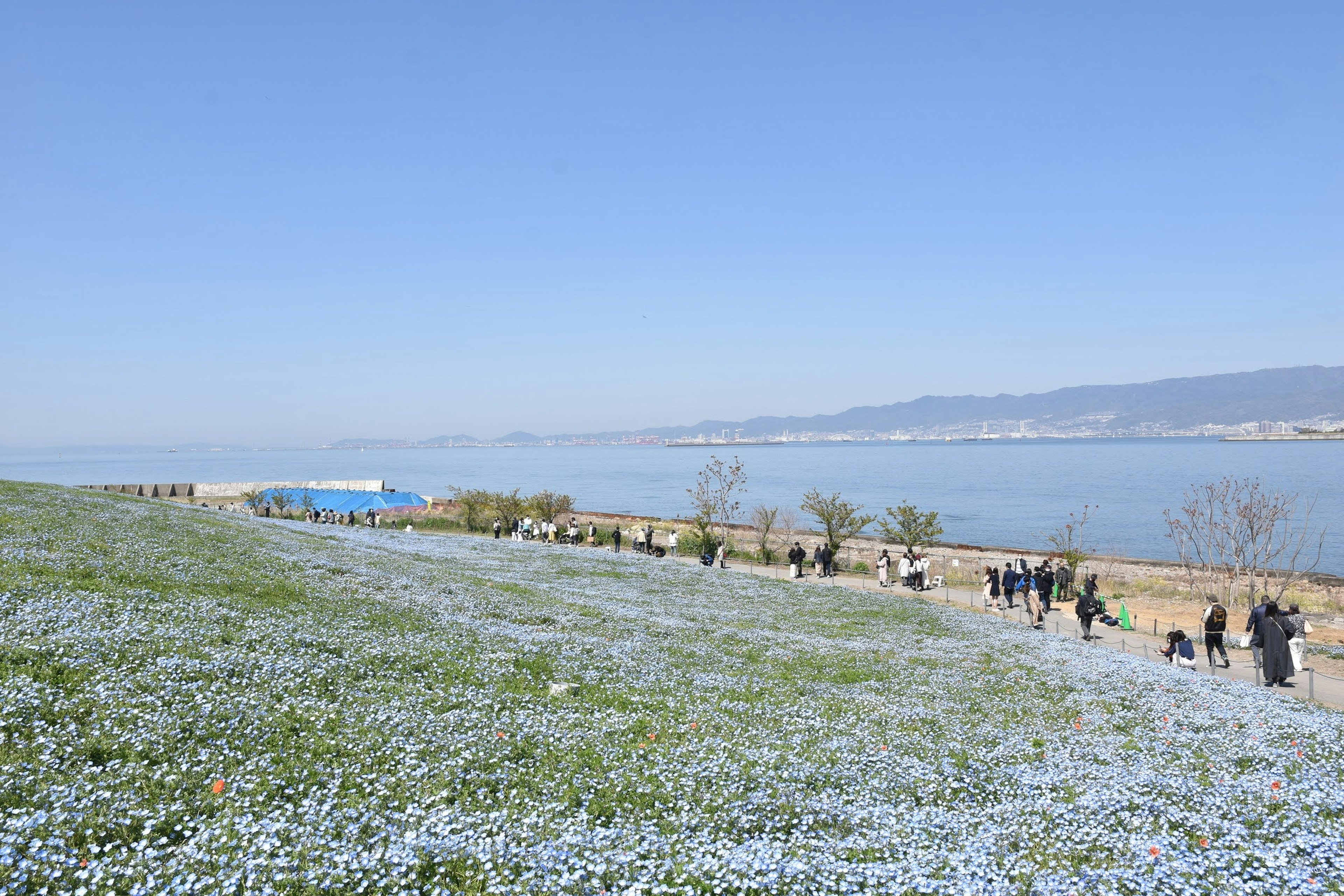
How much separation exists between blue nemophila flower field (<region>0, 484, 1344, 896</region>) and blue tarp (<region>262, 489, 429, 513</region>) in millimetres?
50238

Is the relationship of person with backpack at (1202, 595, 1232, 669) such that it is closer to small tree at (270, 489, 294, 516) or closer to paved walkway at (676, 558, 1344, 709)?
paved walkway at (676, 558, 1344, 709)

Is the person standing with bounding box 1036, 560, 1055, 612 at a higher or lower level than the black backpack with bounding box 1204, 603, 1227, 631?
lower

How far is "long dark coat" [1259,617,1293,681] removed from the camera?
56.7ft

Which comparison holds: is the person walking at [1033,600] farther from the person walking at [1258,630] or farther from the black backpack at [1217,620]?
the person walking at [1258,630]

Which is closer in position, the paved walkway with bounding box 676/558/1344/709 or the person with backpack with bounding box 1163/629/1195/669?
the paved walkway with bounding box 676/558/1344/709

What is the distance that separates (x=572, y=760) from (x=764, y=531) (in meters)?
41.4

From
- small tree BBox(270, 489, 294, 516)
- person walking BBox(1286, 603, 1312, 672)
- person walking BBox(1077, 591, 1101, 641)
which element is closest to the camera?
person walking BBox(1286, 603, 1312, 672)

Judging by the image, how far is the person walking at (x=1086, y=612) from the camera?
2302 centimetres

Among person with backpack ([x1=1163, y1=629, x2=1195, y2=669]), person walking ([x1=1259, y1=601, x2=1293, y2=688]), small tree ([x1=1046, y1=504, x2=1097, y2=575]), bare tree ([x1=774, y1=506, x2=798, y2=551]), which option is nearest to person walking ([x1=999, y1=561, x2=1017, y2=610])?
small tree ([x1=1046, y1=504, x2=1097, y2=575])

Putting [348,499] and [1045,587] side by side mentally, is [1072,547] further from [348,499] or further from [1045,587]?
[348,499]

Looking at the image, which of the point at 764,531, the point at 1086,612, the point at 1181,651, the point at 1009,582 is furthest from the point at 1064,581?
the point at 764,531

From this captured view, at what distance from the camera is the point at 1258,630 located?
17.8 m

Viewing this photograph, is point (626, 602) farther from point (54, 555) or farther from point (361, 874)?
point (361, 874)

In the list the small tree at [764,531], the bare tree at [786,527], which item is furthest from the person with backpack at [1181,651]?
the bare tree at [786,527]
